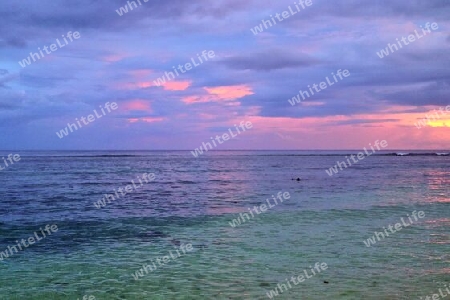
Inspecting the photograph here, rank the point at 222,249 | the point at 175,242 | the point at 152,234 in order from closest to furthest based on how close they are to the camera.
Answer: the point at 222,249 → the point at 175,242 → the point at 152,234

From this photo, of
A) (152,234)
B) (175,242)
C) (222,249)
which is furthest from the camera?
(152,234)

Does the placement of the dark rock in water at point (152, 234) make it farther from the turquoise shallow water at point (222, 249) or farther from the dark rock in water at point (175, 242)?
the dark rock in water at point (175, 242)

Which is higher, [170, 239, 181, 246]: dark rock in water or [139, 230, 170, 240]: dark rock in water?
[139, 230, 170, 240]: dark rock in water

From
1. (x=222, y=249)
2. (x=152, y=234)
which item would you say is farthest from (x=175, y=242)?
(x=222, y=249)

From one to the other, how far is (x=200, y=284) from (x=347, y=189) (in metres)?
32.6

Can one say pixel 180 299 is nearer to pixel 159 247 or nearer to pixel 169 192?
pixel 159 247

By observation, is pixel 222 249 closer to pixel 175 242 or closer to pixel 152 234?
pixel 175 242

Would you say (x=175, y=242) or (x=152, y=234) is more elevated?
(x=152, y=234)

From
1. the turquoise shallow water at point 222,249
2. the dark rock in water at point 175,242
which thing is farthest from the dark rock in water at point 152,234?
the dark rock in water at point 175,242

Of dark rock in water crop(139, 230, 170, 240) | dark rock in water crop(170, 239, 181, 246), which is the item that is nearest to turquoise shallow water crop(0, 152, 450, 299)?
dark rock in water crop(139, 230, 170, 240)

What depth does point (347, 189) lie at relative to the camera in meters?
42.7

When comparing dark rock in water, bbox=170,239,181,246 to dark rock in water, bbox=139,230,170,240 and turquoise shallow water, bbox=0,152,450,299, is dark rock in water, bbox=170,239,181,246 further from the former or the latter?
dark rock in water, bbox=139,230,170,240

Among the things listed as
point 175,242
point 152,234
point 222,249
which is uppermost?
point 152,234

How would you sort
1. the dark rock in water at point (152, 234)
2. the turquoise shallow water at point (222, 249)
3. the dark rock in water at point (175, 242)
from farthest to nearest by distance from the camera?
the dark rock in water at point (152, 234) < the dark rock in water at point (175, 242) < the turquoise shallow water at point (222, 249)
